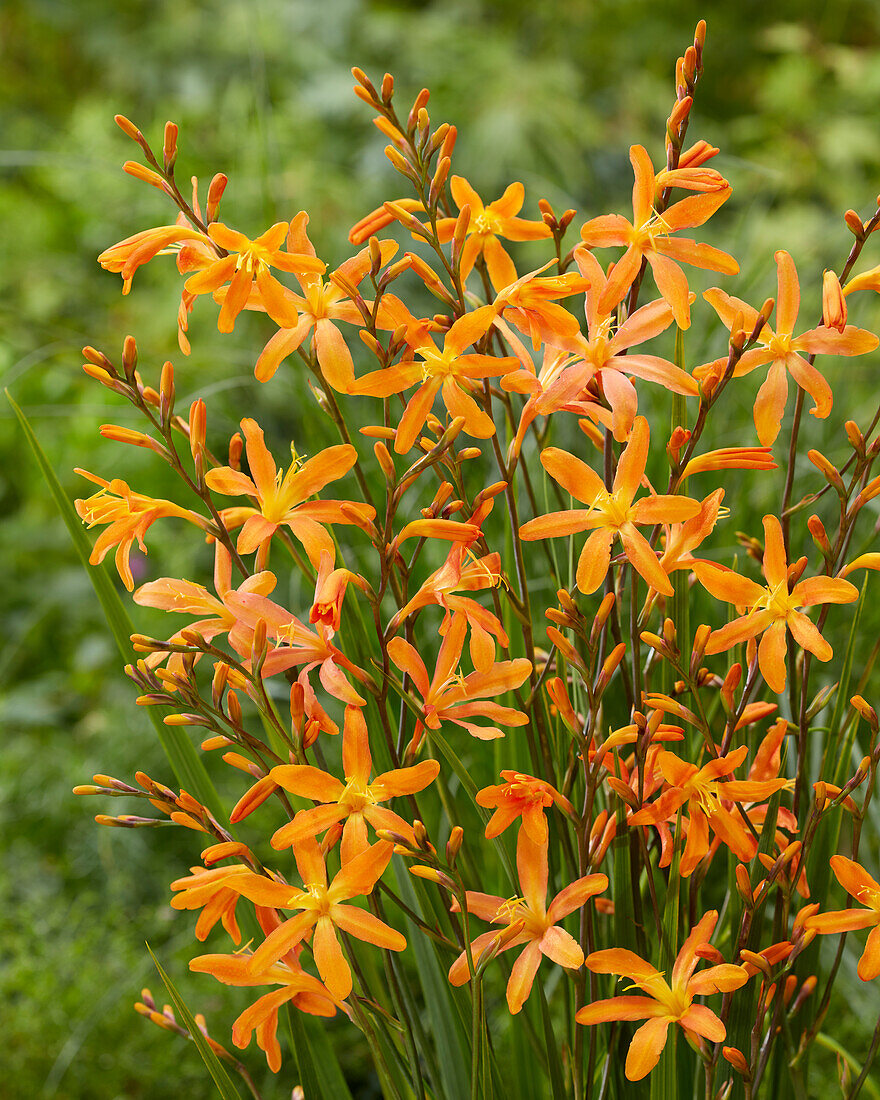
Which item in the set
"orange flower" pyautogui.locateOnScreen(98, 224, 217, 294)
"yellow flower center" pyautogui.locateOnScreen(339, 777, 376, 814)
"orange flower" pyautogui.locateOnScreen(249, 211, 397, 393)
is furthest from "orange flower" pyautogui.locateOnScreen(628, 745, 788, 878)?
"orange flower" pyautogui.locateOnScreen(98, 224, 217, 294)

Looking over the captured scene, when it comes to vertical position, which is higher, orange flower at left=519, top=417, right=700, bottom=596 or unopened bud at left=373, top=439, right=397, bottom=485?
unopened bud at left=373, top=439, right=397, bottom=485

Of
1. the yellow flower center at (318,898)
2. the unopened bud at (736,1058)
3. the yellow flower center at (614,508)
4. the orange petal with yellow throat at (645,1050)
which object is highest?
the yellow flower center at (614,508)

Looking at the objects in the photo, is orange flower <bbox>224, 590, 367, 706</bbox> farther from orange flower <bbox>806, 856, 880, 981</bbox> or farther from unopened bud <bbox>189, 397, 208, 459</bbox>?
orange flower <bbox>806, 856, 880, 981</bbox>

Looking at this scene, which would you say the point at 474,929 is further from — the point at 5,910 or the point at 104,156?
the point at 104,156

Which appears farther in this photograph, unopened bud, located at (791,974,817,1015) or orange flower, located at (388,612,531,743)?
unopened bud, located at (791,974,817,1015)

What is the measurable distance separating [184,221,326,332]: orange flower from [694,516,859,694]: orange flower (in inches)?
10.0

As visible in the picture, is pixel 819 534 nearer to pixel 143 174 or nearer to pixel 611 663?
pixel 611 663

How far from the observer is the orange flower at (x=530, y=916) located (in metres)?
0.50

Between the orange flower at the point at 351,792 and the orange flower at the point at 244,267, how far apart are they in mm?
215

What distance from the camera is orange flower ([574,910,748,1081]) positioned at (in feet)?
1.63

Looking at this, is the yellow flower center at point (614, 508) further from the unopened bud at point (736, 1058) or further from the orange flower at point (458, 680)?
the unopened bud at point (736, 1058)

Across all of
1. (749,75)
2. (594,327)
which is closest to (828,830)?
(594,327)

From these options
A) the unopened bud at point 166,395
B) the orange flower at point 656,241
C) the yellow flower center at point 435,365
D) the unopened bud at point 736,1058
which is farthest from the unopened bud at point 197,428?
the unopened bud at point 736,1058

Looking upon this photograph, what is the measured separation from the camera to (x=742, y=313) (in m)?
0.53
